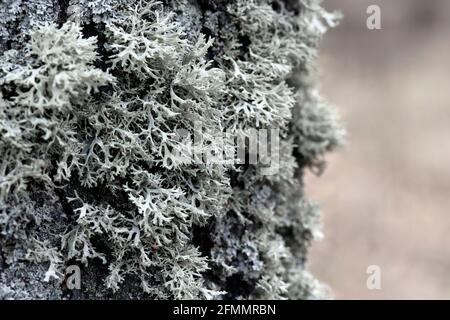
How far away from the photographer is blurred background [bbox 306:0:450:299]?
3.67m

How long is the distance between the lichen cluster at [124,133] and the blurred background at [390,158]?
2.24 metres

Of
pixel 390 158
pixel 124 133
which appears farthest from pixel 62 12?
pixel 390 158

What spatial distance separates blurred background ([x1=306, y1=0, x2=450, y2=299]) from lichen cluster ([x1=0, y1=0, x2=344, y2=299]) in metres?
2.24

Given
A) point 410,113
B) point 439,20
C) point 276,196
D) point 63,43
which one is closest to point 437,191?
point 410,113

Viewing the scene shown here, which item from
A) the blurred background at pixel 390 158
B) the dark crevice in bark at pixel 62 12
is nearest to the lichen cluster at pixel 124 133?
the dark crevice in bark at pixel 62 12

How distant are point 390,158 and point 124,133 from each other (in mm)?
3637

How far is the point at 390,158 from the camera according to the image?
430 centimetres

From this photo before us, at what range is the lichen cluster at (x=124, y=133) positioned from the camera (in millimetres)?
938

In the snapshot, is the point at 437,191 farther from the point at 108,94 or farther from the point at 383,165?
the point at 108,94

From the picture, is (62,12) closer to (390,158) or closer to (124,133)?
(124,133)

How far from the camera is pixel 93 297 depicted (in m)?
1.06

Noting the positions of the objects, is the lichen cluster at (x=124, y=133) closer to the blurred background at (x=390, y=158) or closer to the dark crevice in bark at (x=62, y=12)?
the dark crevice in bark at (x=62, y=12)

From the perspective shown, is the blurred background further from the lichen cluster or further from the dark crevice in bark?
the dark crevice in bark

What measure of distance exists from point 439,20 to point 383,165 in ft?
5.66
